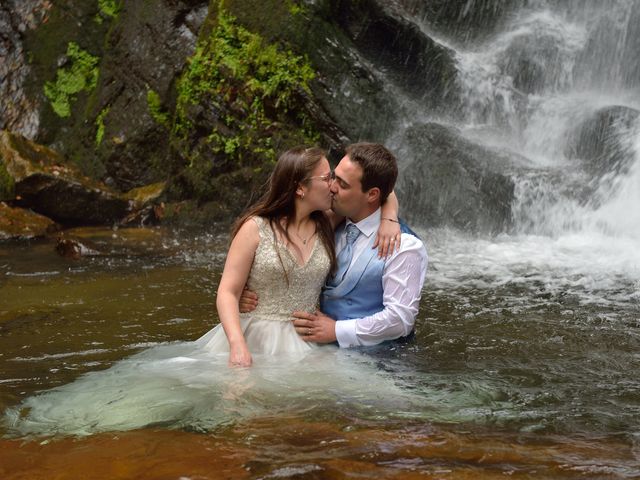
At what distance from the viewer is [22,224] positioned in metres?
10.8

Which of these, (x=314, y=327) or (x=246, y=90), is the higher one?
(x=246, y=90)

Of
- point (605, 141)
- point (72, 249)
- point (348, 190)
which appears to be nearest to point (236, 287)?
point (348, 190)

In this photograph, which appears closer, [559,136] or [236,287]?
[236,287]

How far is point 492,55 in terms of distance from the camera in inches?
536

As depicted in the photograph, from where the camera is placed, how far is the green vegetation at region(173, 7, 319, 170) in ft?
37.6

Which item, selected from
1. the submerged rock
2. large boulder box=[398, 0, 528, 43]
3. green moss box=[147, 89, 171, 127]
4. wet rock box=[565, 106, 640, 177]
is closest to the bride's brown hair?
the submerged rock

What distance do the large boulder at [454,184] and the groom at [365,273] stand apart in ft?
19.5

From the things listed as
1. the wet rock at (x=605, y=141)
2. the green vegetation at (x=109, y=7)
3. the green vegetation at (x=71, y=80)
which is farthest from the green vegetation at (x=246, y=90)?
the wet rock at (x=605, y=141)

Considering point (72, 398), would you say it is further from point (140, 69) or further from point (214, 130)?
point (140, 69)

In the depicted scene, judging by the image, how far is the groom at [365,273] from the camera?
4.73m

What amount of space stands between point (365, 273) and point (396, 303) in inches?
10.9

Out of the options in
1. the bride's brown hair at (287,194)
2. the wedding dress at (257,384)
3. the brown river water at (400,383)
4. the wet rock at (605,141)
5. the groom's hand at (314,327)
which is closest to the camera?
the brown river water at (400,383)

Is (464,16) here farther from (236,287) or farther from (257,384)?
(257,384)

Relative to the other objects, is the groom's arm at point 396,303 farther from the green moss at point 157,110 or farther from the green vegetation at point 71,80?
the green vegetation at point 71,80
